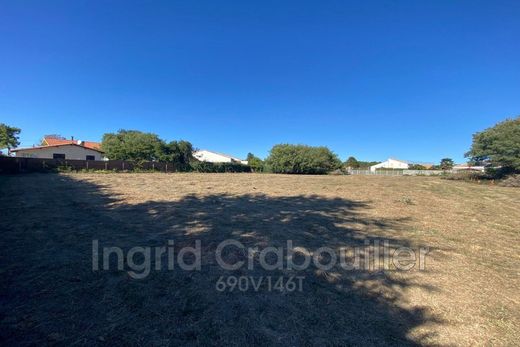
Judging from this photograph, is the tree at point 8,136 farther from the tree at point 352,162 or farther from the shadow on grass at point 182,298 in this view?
the tree at point 352,162

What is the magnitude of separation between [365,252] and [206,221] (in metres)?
2.78

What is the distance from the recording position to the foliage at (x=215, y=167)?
29.3 m

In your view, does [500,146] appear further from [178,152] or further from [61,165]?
[61,165]

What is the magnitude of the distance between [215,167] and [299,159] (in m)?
10.5

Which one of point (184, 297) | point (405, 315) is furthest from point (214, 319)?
point (405, 315)

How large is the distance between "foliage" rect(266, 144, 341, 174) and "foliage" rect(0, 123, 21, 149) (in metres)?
38.8

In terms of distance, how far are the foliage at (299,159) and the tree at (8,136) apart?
3824 centimetres

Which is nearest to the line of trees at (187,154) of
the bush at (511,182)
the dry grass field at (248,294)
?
the bush at (511,182)

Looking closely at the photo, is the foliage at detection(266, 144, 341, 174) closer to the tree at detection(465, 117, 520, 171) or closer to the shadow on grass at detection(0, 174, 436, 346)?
the tree at detection(465, 117, 520, 171)

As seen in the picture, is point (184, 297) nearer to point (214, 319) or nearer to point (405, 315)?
point (214, 319)

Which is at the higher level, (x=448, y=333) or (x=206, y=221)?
(x=206, y=221)

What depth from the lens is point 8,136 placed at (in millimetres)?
38031

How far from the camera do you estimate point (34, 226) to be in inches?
164

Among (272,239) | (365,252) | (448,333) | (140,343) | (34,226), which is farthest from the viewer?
(34,226)
